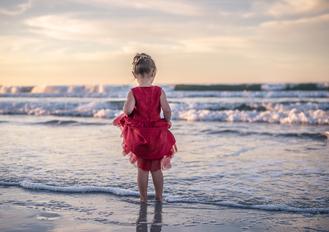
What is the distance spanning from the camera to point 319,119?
466 inches

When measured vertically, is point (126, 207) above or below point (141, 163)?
below

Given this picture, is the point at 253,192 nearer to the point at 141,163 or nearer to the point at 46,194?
the point at 141,163

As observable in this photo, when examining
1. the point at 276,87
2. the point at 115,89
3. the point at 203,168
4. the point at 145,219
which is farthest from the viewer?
the point at 276,87

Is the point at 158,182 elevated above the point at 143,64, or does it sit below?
below

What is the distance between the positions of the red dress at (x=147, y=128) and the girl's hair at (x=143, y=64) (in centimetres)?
15

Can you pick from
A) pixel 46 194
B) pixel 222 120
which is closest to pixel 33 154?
pixel 46 194

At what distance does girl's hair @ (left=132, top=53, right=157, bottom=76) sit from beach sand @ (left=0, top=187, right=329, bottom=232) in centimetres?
121

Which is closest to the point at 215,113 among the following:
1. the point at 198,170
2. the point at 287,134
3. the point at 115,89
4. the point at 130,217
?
the point at 287,134

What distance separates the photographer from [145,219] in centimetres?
353

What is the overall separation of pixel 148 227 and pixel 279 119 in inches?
375

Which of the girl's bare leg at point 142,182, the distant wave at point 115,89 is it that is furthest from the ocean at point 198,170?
the distant wave at point 115,89

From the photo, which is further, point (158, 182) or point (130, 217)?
point (158, 182)

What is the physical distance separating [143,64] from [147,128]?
22.6 inches

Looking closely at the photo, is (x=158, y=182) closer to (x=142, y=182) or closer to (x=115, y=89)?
(x=142, y=182)
